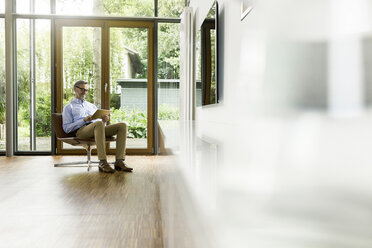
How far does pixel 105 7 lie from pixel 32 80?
5.92 ft

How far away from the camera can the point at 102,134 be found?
5.27 m

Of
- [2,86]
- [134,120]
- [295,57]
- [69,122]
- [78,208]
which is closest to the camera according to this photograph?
[295,57]

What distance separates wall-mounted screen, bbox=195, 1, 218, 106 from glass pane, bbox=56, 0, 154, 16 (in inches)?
127

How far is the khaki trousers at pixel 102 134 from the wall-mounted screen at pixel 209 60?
143 centimetres

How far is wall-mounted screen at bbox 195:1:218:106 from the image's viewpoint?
12.4ft

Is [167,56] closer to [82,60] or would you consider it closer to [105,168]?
[82,60]

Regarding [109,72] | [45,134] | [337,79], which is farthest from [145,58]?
[337,79]

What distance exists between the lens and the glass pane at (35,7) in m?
7.13

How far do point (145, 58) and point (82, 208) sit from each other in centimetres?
455

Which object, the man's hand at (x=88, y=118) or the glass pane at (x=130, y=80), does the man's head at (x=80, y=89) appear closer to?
the man's hand at (x=88, y=118)

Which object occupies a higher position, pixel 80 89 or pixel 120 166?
pixel 80 89

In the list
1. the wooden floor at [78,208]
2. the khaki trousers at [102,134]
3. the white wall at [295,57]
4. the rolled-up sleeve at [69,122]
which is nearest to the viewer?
the white wall at [295,57]

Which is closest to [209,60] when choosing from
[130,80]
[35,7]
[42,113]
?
[130,80]

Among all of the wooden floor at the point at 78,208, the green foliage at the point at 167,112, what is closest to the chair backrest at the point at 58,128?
the wooden floor at the point at 78,208
